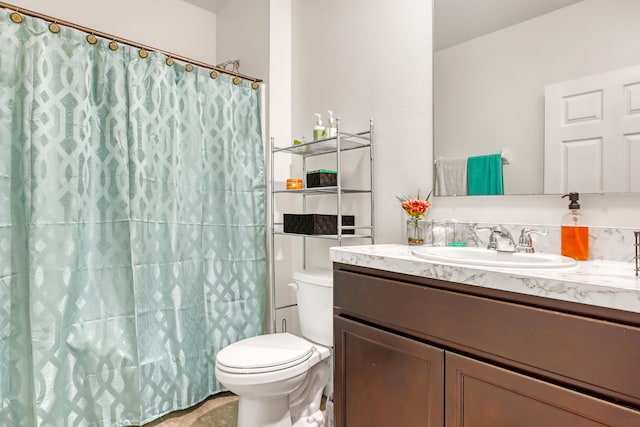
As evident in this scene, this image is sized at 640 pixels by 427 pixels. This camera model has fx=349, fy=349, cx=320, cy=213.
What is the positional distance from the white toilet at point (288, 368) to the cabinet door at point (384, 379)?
11.5 inches

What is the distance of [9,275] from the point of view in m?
1.47

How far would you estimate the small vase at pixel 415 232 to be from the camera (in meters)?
1.52

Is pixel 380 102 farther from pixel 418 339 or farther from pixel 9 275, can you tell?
pixel 9 275

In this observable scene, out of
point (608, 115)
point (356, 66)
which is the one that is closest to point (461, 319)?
point (608, 115)

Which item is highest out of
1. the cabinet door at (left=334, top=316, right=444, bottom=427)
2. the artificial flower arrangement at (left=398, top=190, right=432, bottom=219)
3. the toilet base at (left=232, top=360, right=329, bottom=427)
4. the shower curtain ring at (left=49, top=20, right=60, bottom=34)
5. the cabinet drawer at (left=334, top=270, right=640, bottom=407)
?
the shower curtain ring at (left=49, top=20, right=60, bottom=34)

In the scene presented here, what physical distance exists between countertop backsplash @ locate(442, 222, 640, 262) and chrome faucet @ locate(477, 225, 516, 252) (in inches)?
1.6

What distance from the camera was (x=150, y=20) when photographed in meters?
2.42

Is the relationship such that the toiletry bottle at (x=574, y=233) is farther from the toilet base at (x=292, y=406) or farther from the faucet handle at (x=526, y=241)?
the toilet base at (x=292, y=406)

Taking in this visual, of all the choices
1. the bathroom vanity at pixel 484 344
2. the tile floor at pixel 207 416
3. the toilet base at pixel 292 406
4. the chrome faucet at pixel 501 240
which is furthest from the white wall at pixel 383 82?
the tile floor at pixel 207 416

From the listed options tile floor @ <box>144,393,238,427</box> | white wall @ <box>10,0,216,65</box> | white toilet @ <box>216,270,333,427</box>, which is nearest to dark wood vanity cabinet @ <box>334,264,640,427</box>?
white toilet @ <box>216,270,333,427</box>

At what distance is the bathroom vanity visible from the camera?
2.40 ft

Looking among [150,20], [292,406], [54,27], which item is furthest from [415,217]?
[150,20]

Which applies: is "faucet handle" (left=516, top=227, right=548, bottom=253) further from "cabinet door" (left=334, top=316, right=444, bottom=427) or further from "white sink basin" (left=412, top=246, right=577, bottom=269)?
"cabinet door" (left=334, top=316, right=444, bottom=427)

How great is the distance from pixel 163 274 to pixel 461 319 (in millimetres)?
1504
